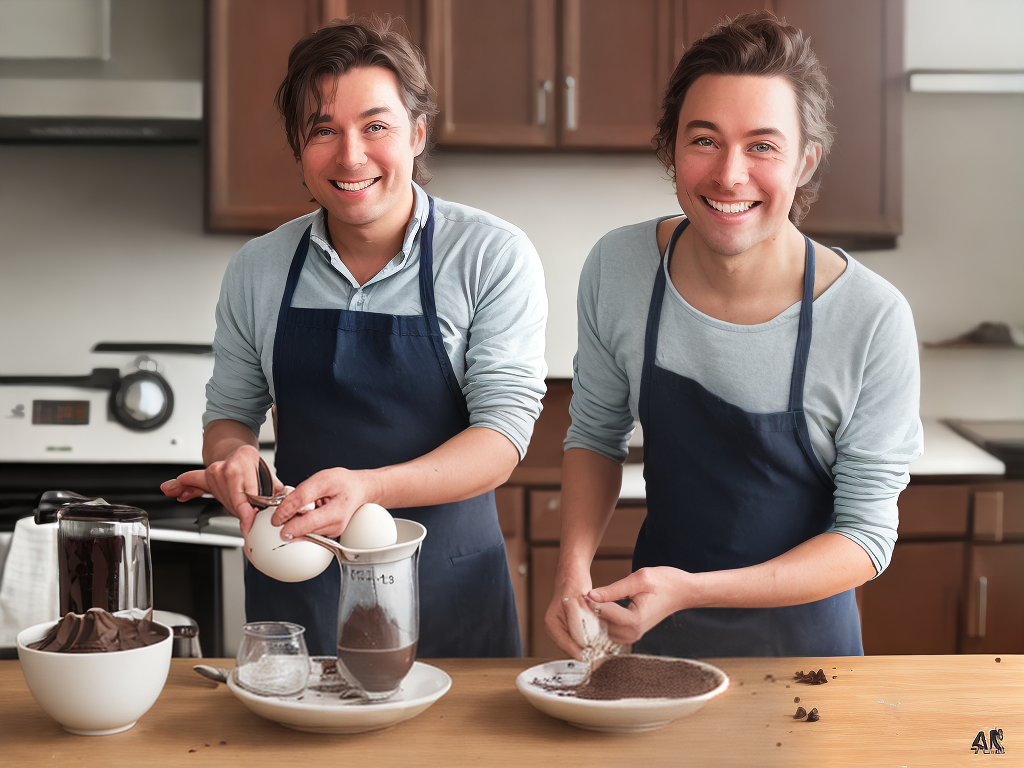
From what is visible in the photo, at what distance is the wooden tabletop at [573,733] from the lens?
86 centimetres

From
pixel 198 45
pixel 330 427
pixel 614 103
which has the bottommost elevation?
pixel 330 427

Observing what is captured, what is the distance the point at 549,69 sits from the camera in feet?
8.48

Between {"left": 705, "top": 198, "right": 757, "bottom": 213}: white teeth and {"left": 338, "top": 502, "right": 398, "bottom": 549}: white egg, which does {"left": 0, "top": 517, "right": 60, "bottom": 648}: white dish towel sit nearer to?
{"left": 338, "top": 502, "right": 398, "bottom": 549}: white egg

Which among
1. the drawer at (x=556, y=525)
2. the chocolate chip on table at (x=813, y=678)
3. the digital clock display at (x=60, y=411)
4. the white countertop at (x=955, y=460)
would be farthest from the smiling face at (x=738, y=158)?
the digital clock display at (x=60, y=411)

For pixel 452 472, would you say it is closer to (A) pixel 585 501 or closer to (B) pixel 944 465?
(A) pixel 585 501

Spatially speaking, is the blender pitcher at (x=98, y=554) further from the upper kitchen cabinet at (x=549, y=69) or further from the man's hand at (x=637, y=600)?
the upper kitchen cabinet at (x=549, y=69)

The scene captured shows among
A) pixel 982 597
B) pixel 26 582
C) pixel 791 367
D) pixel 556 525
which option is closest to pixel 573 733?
pixel 791 367

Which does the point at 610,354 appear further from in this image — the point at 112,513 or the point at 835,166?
the point at 835,166

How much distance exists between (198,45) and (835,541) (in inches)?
88.4

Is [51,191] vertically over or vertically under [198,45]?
under

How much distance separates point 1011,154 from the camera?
2930 mm

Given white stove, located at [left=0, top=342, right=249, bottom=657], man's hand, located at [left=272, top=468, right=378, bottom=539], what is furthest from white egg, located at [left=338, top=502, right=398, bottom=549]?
white stove, located at [left=0, top=342, right=249, bottom=657]

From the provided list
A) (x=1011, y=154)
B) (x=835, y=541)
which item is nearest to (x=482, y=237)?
(x=835, y=541)

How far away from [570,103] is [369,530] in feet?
6.24
